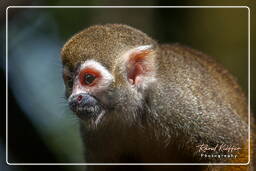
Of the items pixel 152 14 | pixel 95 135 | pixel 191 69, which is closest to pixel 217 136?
pixel 191 69

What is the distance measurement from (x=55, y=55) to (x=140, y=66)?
83cm

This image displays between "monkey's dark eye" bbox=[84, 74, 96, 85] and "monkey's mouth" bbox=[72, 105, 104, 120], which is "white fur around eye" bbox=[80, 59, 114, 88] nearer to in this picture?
"monkey's dark eye" bbox=[84, 74, 96, 85]

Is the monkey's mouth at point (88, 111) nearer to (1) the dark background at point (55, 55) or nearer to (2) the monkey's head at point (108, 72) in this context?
(2) the monkey's head at point (108, 72)

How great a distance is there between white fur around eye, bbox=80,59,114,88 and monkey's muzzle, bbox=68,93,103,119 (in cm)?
12

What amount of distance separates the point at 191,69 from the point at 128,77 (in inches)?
23.5

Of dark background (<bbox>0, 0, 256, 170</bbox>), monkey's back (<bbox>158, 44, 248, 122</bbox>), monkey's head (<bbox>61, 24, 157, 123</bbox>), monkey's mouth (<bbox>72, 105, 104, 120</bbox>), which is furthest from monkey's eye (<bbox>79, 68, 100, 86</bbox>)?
monkey's back (<bbox>158, 44, 248, 122</bbox>)

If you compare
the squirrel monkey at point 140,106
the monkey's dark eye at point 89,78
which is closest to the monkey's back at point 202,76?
the squirrel monkey at point 140,106

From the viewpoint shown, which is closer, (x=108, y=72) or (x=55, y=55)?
(x=108, y=72)

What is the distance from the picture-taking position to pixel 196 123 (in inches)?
172

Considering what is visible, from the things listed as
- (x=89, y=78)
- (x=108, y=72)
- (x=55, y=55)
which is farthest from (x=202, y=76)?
(x=55, y=55)

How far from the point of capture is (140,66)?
4.39 meters

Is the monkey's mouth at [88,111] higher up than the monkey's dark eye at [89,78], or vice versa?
the monkey's dark eye at [89,78]

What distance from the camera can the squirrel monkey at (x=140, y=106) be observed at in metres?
4.29

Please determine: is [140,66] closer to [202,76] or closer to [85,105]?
[85,105]
